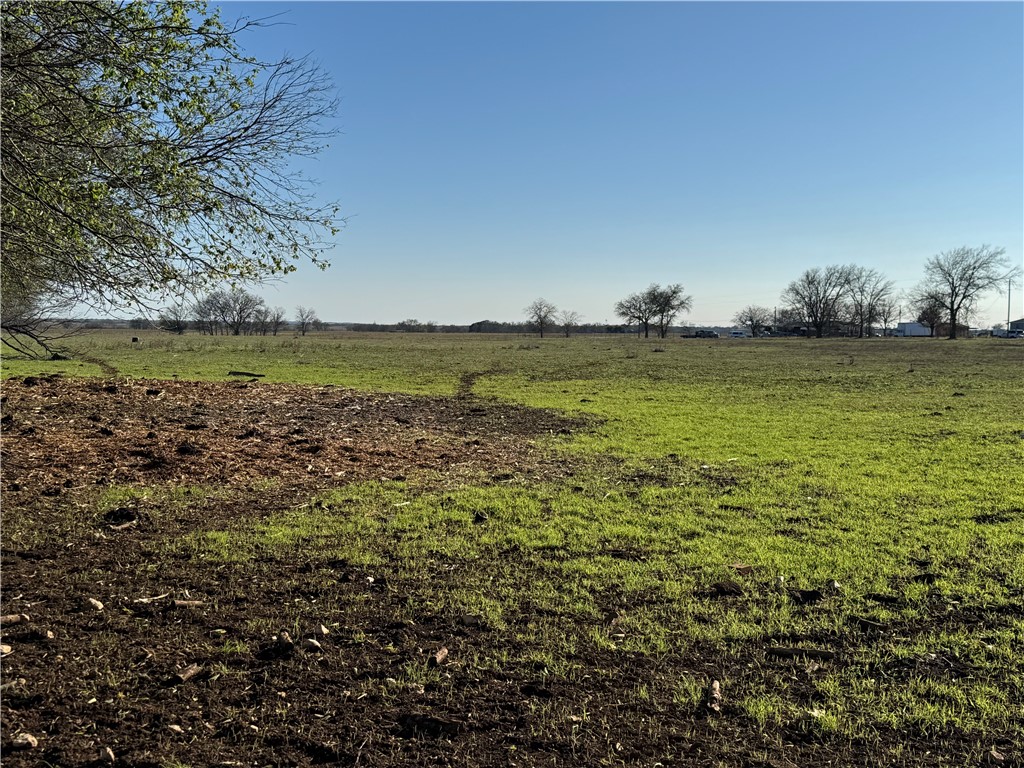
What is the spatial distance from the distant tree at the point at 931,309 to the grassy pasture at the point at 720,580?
9736 centimetres

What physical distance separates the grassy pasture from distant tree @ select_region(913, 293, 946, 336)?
97361 mm

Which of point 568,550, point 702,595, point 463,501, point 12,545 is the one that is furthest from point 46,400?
point 702,595

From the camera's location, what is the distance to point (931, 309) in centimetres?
9719

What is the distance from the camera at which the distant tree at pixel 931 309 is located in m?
93.2

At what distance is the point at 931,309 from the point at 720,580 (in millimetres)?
112747

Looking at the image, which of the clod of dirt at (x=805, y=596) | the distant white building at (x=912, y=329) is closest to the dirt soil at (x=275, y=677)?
the clod of dirt at (x=805, y=596)

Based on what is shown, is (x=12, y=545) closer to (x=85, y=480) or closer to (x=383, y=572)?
(x=85, y=480)

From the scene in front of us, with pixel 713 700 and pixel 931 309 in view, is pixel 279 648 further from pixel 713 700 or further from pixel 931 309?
pixel 931 309

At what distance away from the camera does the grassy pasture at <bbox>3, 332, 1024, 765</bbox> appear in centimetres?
354

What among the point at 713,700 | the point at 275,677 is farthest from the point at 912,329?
the point at 275,677

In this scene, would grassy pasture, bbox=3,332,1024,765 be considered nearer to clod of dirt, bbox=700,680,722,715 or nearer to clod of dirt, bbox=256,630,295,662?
clod of dirt, bbox=700,680,722,715

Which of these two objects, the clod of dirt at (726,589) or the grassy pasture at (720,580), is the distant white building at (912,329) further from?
the clod of dirt at (726,589)

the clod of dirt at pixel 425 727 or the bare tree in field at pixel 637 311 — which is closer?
the clod of dirt at pixel 425 727

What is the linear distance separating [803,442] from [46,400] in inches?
627
